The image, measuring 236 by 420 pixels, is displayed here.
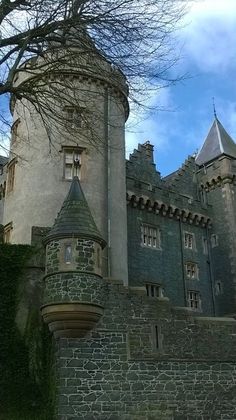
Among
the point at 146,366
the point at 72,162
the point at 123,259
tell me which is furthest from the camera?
the point at 72,162

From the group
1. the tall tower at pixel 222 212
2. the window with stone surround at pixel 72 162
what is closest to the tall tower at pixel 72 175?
the window with stone surround at pixel 72 162

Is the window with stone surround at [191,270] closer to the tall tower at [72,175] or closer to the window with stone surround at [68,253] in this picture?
the tall tower at [72,175]

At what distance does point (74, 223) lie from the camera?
530 inches

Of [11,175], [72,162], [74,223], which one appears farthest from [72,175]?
[74,223]

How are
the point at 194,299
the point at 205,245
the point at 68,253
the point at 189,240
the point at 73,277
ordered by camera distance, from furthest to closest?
the point at 205,245 < the point at 189,240 < the point at 194,299 < the point at 68,253 < the point at 73,277

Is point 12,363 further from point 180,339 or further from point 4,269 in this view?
point 180,339

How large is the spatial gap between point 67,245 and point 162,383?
4.46 metres

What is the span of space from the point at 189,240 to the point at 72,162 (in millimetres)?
10933

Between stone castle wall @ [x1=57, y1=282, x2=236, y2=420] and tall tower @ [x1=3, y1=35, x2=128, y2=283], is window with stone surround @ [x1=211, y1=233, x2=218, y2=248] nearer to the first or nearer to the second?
tall tower @ [x1=3, y1=35, x2=128, y2=283]

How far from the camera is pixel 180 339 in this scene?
14.2m

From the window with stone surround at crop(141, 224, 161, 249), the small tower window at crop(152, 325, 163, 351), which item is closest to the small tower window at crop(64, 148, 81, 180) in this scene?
the small tower window at crop(152, 325, 163, 351)

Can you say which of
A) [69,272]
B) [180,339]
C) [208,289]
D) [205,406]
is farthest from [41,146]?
[208,289]

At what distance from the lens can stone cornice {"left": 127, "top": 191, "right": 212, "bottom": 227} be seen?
24558 mm

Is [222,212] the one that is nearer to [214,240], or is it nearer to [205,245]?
[214,240]
